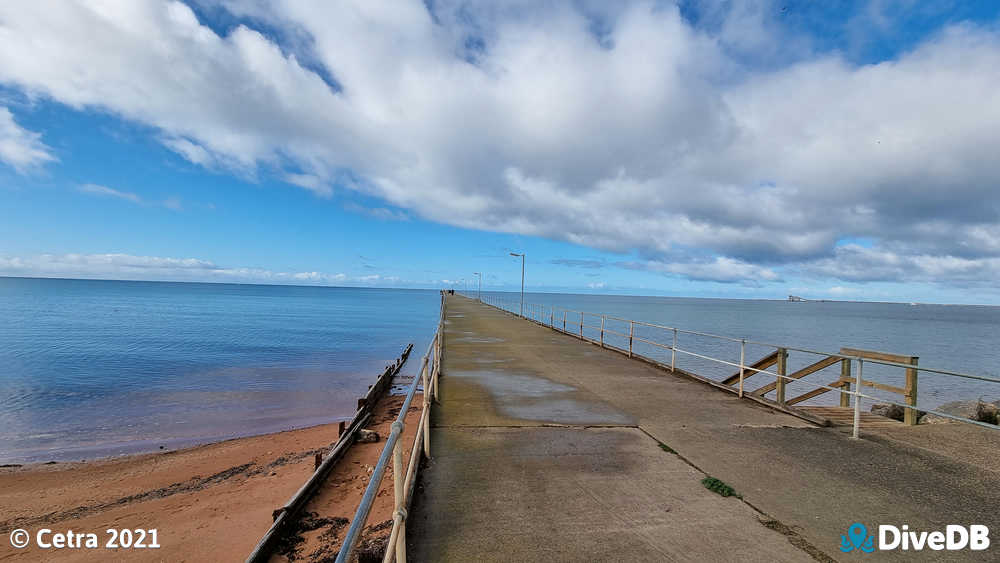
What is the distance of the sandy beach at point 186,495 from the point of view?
7.39m

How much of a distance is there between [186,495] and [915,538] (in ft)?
39.4

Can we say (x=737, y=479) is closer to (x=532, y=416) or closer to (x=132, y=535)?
(x=532, y=416)

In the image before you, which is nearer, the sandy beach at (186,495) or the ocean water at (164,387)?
the sandy beach at (186,495)

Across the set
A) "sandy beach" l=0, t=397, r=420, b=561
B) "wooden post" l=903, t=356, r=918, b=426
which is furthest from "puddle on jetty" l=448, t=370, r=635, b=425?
"wooden post" l=903, t=356, r=918, b=426

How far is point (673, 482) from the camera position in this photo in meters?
4.21

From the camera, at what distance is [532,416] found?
21.3ft

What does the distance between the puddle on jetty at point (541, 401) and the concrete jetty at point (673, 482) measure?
0.06 meters

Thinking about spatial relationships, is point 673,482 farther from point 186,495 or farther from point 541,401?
point 186,495

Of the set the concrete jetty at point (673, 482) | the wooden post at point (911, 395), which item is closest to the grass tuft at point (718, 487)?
the concrete jetty at point (673, 482)

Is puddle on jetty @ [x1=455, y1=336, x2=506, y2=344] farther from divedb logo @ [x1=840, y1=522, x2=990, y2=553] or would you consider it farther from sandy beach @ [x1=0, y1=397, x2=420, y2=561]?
divedb logo @ [x1=840, y1=522, x2=990, y2=553]

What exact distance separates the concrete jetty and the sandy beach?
102 inches

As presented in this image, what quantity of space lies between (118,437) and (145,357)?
750 inches

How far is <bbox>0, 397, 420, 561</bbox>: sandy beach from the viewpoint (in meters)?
7.39

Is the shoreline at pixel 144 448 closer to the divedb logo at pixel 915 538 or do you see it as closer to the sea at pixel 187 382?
the sea at pixel 187 382
